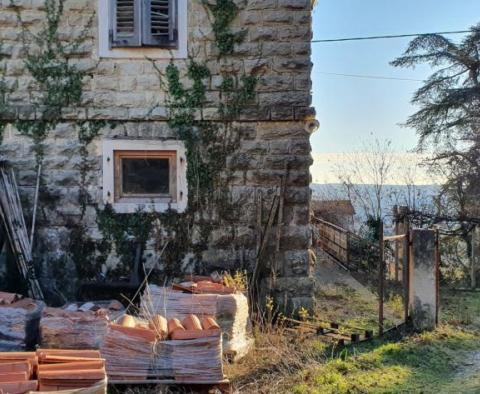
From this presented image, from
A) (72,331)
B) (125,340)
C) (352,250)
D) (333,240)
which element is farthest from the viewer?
(333,240)

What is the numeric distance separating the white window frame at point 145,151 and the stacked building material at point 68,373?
332cm

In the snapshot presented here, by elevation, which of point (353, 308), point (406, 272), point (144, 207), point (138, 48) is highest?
point (138, 48)

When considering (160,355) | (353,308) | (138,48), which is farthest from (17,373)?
(353,308)

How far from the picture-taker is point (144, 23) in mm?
6914

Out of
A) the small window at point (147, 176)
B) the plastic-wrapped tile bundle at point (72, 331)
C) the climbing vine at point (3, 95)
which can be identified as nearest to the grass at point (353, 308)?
the small window at point (147, 176)

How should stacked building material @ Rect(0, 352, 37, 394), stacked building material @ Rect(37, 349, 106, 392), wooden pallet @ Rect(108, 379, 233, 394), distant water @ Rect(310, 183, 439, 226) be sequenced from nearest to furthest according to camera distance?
1. stacked building material @ Rect(0, 352, 37, 394)
2. stacked building material @ Rect(37, 349, 106, 392)
3. wooden pallet @ Rect(108, 379, 233, 394)
4. distant water @ Rect(310, 183, 439, 226)

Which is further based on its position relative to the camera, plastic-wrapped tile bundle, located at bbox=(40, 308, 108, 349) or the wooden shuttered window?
the wooden shuttered window

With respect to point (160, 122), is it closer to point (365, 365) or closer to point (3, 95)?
point (3, 95)

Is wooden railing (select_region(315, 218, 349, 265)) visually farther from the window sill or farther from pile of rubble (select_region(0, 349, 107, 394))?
pile of rubble (select_region(0, 349, 107, 394))

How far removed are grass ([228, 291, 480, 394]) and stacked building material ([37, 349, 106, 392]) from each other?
160 cm

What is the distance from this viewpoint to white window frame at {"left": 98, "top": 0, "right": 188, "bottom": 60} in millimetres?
6910

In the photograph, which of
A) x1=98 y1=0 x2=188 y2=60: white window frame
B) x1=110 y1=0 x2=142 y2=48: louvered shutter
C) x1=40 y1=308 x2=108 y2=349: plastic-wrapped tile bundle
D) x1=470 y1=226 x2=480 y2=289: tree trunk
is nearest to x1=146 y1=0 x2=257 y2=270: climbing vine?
x1=98 y1=0 x2=188 y2=60: white window frame

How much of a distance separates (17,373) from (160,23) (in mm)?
4807

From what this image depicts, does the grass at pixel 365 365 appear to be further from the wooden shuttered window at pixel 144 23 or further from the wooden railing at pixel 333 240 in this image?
the wooden railing at pixel 333 240
